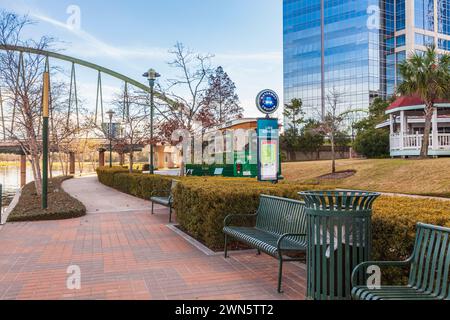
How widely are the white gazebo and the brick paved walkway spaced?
754 inches

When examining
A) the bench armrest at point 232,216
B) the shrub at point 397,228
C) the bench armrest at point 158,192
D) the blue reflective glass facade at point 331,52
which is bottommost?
the bench armrest at point 158,192

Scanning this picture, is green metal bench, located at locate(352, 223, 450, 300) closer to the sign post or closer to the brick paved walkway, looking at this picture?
the brick paved walkway

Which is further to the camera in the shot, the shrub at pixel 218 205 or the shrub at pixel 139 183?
the shrub at pixel 139 183

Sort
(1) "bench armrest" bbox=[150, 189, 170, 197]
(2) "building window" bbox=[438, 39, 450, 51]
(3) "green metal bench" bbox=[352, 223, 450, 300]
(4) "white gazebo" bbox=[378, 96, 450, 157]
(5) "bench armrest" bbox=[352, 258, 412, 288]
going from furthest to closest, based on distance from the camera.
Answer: (2) "building window" bbox=[438, 39, 450, 51], (4) "white gazebo" bbox=[378, 96, 450, 157], (1) "bench armrest" bbox=[150, 189, 170, 197], (5) "bench armrest" bbox=[352, 258, 412, 288], (3) "green metal bench" bbox=[352, 223, 450, 300]

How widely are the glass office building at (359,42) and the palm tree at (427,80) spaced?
4663cm

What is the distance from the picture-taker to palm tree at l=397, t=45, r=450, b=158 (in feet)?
70.0

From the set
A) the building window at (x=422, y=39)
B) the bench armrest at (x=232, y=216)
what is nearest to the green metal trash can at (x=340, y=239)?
the bench armrest at (x=232, y=216)

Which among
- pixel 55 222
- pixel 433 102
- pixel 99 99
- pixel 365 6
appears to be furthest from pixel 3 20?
pixel 365 6

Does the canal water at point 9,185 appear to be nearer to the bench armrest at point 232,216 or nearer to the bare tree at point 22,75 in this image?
the bare tree at point 22,75

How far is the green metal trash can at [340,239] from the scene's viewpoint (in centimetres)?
350

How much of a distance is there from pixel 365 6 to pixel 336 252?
79842mm

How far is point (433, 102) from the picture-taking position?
2161 centimetres

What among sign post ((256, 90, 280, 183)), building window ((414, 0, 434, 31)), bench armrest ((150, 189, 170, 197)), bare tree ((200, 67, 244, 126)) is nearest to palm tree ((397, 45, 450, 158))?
bare tree ((200, 67, 244, 126))
